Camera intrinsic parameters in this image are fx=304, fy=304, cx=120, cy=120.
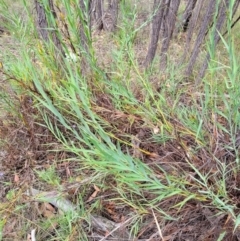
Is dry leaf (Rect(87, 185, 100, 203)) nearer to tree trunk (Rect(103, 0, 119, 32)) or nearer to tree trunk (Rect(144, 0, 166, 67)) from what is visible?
tree trunk (Rect(144, 0, 166, 67))

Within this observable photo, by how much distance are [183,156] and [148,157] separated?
6.0 inches

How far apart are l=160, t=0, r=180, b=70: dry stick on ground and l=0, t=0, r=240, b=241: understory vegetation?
15.6 inches

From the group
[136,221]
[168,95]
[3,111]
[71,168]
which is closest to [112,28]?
[168,95]

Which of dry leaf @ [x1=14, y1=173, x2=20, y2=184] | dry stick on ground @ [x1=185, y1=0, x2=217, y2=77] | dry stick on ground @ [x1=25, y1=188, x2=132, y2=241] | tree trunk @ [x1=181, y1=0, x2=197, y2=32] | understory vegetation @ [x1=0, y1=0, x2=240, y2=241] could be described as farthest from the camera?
tree trunk @ [x1=181, y1=0, x2=197, y2=32]

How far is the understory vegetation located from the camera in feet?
3.39

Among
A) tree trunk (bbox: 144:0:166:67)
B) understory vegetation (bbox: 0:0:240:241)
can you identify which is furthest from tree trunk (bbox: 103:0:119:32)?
understory vegetation (bbox: 0:0:240:241)

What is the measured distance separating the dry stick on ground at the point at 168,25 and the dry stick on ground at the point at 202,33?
150 mm

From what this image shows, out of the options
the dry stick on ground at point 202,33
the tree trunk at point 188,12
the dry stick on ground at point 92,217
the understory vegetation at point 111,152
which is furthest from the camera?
the tree trunk at point 188,12

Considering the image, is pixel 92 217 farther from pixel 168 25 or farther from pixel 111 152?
pixel 168 25

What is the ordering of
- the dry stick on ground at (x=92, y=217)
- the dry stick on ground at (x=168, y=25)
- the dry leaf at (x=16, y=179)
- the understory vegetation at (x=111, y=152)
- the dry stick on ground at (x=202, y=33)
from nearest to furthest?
the understory vegetation at (x=111, y=152) < the dry stick on ground at (x=92, y=217) < the dry leaf at (x=16, y=179) < the dry stick on ground at (x=202, y=33) < the dry stick on ground at (x=168, y=25)

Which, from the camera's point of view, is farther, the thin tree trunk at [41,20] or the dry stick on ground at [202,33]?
the dry stick on ground at [202,33]

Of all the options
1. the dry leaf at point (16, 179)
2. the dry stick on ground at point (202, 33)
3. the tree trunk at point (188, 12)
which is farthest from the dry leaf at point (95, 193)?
the tree trunk at point (188, 12)

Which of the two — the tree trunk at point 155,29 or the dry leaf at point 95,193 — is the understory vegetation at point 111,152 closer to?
the dry leaf at point 95,193

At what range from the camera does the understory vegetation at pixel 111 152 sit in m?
1.03
